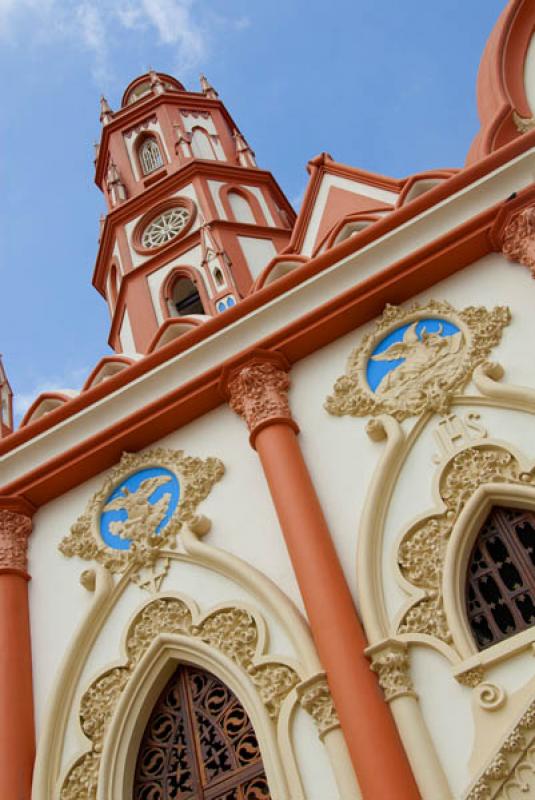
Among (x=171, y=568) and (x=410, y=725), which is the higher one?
(x=171, y=568)

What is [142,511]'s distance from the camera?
873cm

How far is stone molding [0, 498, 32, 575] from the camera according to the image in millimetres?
8766

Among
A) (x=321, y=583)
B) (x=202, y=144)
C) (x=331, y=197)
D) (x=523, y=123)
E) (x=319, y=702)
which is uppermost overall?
(x=202, y=144)

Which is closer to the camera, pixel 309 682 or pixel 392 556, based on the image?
pixel 309 682

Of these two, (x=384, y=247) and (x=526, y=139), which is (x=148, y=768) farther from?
(x=526, y=139)

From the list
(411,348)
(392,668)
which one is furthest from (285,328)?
(392,668)

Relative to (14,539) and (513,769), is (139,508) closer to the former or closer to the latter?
(14,539)

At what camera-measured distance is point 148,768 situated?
7.29m

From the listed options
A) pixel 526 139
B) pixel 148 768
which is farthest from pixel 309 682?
pixel 526 139

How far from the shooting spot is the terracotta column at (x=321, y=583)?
6.03 metres

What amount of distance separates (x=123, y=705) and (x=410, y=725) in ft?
8.12

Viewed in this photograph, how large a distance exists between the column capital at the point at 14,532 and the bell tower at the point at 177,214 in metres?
6.02

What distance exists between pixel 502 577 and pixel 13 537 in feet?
15.3

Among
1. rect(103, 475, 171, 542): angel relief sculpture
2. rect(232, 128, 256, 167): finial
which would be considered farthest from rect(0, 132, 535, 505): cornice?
rect(232, 128, 256, 167): finial
